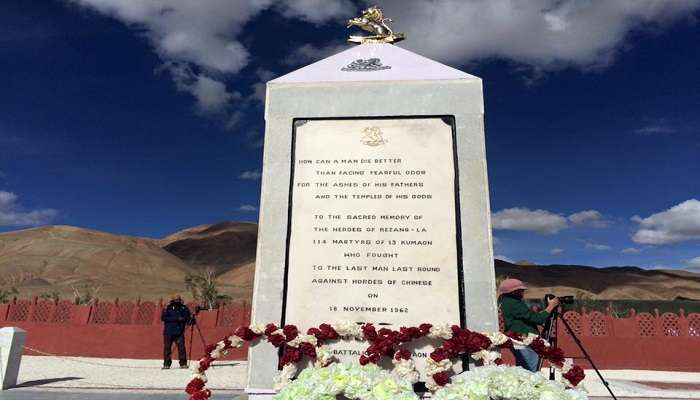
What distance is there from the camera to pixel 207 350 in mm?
3244

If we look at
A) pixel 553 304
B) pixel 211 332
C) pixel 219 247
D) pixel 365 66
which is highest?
pixel 219 247

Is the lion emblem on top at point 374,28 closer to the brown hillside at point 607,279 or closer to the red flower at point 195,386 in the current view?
the red flower at point 195,386

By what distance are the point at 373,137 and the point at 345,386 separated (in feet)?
6.37

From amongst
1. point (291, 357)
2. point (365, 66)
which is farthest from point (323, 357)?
point (365, 66)

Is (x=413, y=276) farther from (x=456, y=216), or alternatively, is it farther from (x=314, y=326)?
(x=314, y=326)

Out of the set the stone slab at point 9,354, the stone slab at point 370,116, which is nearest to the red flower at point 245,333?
the stone slab at point 370,116

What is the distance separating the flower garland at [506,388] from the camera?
203 centimetres

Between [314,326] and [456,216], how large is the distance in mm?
1226

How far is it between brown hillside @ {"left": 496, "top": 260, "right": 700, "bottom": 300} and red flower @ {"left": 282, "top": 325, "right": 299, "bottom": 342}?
46.2 metres

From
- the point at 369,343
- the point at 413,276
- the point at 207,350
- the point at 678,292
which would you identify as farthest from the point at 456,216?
the point at 678,292

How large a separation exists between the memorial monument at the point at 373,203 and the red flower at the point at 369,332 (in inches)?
4.2

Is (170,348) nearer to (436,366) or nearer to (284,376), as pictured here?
(284,376)

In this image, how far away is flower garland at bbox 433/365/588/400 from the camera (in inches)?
79.9

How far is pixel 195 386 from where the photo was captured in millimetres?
3039
